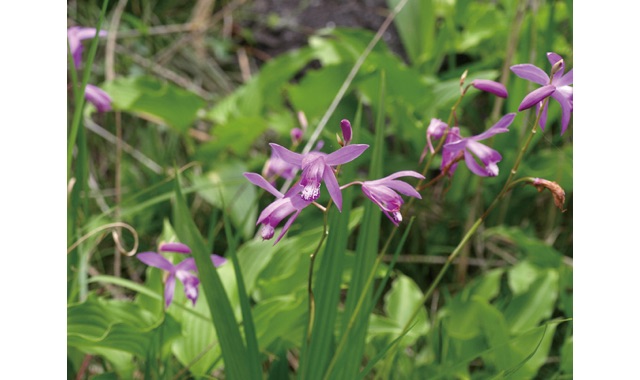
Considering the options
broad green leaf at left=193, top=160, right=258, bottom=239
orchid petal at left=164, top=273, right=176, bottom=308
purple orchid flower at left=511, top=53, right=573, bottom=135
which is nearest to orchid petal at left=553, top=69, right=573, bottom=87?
purple orchid flower at left=511, top=53, right=573, bottom=135

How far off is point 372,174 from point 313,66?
1318 mm

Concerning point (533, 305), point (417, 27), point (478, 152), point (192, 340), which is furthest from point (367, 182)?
point (417, 27)

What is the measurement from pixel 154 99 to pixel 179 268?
76 cm

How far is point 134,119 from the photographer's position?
1.99 m

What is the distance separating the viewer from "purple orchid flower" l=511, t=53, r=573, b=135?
2.41 feet

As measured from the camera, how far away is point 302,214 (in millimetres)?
1655

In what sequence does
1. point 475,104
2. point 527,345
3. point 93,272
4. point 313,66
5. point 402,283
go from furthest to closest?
1. point 313,66
2. point 475,104
3. point 93,272
4. point 402,283
5. point 527,345

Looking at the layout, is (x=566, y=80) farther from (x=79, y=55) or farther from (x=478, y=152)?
(x=79, y=55)

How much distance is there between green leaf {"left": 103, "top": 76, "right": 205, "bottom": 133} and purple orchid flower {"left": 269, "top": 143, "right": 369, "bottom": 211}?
998mm

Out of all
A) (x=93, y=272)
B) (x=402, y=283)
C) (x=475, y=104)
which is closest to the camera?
(x=402, y=283)

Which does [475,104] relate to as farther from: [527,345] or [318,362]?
[318,362]

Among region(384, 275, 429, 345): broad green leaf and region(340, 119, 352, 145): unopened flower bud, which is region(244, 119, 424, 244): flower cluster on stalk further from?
region(384, 275, 429, 345): broad green leaf

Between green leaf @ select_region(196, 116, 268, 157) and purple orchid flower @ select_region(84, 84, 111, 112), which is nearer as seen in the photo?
purple orchid flower @ select_region(84, 84, 111, 112)
